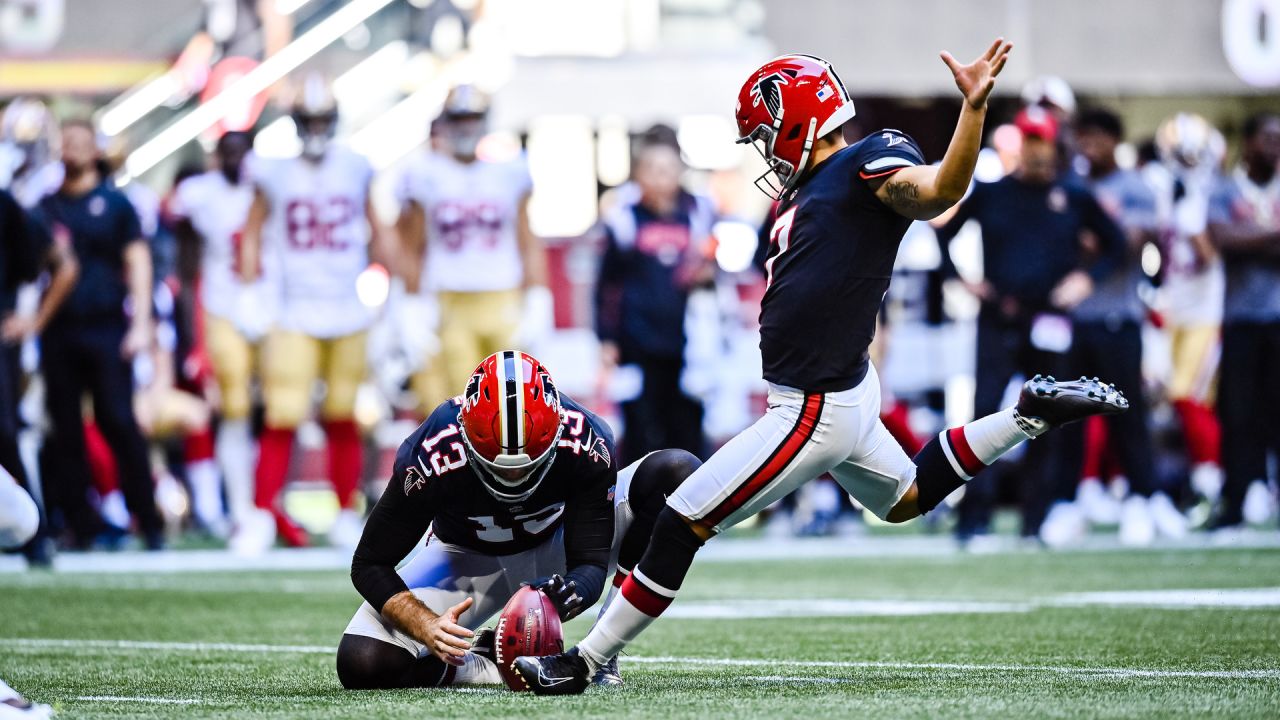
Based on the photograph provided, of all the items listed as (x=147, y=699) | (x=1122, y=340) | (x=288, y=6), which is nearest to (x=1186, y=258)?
(x=1122, y=340)

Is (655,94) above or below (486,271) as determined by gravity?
above

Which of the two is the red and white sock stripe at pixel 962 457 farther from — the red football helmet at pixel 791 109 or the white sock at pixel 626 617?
the white sock at pixel 626 617

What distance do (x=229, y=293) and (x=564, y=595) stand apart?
633cm

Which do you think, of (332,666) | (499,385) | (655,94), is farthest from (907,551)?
(655,94)

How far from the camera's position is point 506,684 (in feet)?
16.6

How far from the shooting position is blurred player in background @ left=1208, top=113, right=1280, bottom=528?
1066 cm

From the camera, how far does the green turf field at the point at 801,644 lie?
4.60 m

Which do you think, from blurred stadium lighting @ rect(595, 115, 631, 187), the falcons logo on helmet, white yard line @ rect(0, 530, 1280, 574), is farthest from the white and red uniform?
blurred stadium lighting @ rect(595, 115, 631, 187)

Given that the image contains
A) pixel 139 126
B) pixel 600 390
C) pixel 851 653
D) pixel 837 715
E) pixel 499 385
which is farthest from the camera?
pixel 139 126

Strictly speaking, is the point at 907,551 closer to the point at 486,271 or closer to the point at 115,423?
the point at 486,271

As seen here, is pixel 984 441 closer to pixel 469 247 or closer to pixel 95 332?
pixel 469 247

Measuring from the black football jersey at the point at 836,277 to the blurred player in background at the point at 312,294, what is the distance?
5690 millimetres

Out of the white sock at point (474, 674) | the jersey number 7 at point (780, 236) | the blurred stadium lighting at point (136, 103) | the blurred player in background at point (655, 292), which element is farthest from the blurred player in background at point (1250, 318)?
the blurred stadium lighting at point (136, 103)

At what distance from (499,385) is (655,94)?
1455 cm
